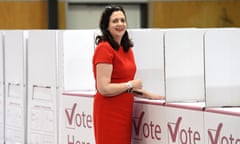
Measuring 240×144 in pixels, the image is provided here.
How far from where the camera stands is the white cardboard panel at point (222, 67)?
3482 millimetres

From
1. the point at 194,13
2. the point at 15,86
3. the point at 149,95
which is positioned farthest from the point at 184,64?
the point at 194,13

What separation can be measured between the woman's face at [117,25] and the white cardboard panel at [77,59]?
108 cm

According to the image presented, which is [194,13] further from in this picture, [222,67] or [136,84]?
[222,67]

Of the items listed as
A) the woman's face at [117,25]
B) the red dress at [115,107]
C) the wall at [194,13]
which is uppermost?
the wall at [194,13]

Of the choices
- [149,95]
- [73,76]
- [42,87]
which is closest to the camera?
[149,95]

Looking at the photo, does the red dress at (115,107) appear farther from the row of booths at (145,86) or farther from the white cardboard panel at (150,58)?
the white cardboard panel at (150,58)

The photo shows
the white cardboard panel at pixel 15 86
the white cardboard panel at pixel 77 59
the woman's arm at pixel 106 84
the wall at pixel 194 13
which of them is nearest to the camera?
the woman's arm at pixel 106 84

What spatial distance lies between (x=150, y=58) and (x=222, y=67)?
0.87 m

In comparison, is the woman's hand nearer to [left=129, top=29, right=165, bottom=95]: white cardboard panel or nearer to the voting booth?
[left=129, top=29, right=165, bottom=95]: white cardboard panel

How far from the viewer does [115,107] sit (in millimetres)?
3908

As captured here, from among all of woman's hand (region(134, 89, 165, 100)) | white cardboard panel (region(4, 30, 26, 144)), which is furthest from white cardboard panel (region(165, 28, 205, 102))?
white cardboard panel (region(4, 30, 26, 144))

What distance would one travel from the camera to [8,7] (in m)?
9.98

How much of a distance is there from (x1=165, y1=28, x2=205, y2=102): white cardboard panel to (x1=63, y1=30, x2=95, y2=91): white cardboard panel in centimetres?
122

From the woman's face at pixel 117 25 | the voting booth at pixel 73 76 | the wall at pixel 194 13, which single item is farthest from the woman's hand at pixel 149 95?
the wall at pixel 194 13
